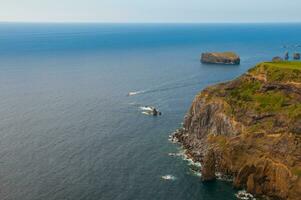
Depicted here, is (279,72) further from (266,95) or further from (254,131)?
(254,131)

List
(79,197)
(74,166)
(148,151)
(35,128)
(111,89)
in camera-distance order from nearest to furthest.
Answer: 1. (79,197)
2. (74,166)
3. (148,151)
4. (35,128)
5. (111,89)

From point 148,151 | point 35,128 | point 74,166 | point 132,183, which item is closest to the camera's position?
point 132,183

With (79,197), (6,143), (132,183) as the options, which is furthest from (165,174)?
(6,143)

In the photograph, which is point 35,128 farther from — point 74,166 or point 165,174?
point 165,174

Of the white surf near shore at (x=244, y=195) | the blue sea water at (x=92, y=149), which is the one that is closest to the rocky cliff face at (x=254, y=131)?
the white surf near shore at (x=244, y=195)

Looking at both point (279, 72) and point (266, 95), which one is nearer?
point (266, 95)

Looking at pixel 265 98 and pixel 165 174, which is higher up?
pixel 265 98

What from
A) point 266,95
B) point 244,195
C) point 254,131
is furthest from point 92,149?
point 266,95

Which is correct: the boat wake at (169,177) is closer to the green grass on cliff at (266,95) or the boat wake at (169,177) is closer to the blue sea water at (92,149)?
the blue sea water at (92,149)
